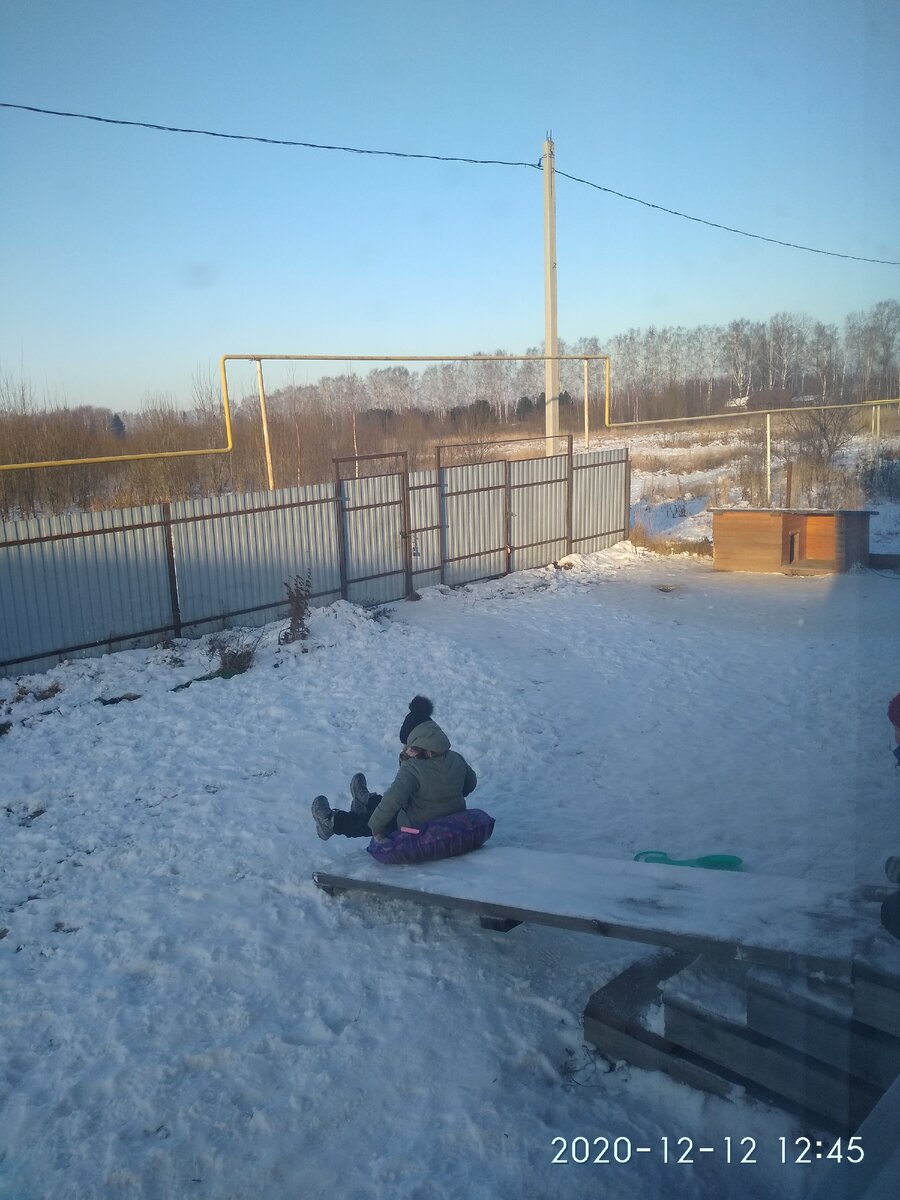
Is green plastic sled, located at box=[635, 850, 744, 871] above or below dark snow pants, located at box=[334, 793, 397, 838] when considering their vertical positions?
below

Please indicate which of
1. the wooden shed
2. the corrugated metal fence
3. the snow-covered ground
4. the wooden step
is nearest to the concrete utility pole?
the corrugated metal fence

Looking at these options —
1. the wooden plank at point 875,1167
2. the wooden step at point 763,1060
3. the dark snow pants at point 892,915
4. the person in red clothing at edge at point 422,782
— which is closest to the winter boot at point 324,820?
the person in red clothing at edge at point 422,782

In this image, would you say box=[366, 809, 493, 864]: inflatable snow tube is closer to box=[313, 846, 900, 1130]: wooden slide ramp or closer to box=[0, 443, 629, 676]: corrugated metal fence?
box=[313, 846, 900, 1130]: wooden slide ramp

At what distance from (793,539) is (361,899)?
12160mm

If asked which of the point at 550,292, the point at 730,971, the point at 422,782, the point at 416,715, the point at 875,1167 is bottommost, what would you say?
the point at 730,971

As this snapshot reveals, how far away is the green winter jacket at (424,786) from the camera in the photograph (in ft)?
16.1

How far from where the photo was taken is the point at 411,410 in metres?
35.2

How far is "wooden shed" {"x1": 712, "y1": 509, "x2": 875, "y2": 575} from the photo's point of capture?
1458 centimetres

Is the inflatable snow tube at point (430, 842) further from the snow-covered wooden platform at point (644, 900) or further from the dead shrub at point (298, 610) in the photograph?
the dead shrub at point (298, 610)

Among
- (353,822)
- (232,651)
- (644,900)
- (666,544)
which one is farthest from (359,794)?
(666,544)

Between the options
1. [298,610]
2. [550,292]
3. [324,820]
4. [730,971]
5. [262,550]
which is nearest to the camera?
[730,971]

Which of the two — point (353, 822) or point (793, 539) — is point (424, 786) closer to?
point (353, 822)

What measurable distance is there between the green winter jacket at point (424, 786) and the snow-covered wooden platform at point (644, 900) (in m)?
0.28

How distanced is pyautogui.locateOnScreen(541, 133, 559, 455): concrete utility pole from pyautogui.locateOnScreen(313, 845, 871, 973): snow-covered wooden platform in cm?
1340
